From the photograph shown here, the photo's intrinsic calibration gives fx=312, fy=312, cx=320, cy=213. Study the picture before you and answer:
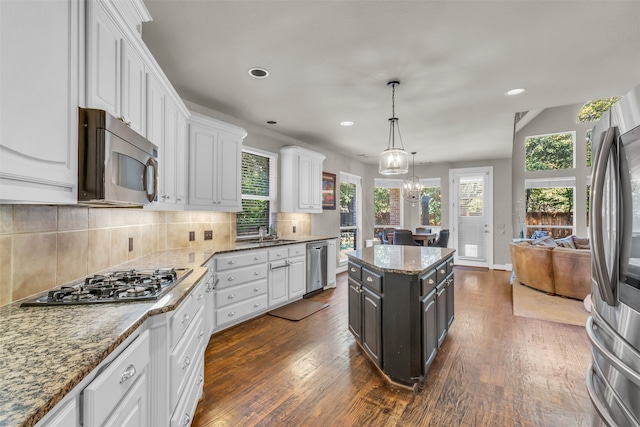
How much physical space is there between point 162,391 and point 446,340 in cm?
268

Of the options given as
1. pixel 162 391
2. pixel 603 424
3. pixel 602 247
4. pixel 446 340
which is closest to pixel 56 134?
pixel 162 391

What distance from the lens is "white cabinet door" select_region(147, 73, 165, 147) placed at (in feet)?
6.83

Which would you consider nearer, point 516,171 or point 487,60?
point 487,60

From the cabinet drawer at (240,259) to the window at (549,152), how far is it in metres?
7.31

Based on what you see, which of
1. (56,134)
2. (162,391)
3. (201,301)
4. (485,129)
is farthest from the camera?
(485,129)

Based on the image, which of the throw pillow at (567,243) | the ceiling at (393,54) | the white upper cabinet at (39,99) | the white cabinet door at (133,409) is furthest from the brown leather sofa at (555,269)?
the white upper cabinet at (39,99)

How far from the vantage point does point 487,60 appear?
257 cm

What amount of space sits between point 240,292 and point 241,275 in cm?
18

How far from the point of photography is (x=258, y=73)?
2836mm

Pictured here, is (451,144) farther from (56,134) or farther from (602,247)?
(56,134)

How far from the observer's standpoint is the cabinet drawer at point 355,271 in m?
2.75

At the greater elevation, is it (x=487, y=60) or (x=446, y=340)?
(x=487, y=60)

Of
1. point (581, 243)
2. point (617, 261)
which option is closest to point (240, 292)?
point (617, 261)

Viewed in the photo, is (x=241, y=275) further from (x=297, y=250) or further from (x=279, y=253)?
(x=297, y=250)
